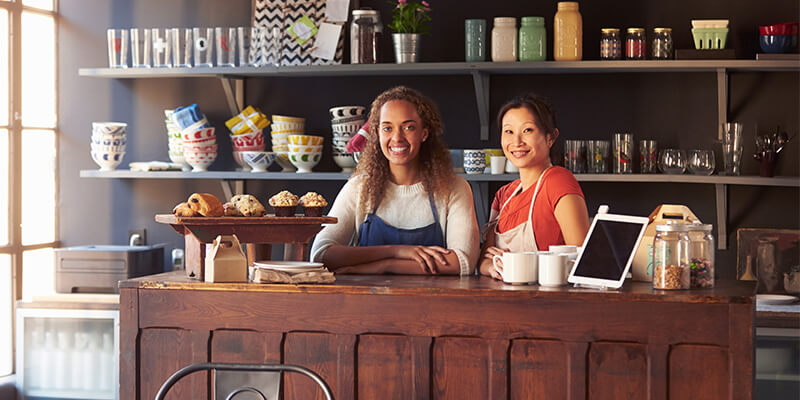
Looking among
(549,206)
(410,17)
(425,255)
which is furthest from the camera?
(410,17)

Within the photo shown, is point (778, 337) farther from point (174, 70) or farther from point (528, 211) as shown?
point (174, 70)

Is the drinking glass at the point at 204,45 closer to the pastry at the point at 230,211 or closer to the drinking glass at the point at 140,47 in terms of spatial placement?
the drinking glass at the point at 140,47

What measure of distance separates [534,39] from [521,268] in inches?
68.0

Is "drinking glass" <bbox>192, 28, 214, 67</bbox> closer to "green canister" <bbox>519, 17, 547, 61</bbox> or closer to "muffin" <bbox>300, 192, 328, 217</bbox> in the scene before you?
"green canister" <bbox>519, 17, 547, 61</bbox>

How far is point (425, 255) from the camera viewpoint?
2502 mm

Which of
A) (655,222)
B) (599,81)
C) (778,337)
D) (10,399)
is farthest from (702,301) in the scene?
(10,399)

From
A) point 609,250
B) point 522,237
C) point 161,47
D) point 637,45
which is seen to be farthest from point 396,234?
point 161,47

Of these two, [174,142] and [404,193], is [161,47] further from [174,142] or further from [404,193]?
[404,193]

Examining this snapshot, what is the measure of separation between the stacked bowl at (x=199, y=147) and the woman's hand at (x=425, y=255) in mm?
1691

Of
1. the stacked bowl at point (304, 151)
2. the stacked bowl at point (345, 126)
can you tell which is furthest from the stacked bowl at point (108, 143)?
the stacked bowl at point (345, 126)

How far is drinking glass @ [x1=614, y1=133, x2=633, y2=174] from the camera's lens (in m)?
3.63

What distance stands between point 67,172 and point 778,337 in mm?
3341

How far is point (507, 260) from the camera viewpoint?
7.07 ft

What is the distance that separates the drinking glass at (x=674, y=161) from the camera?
357 cm
